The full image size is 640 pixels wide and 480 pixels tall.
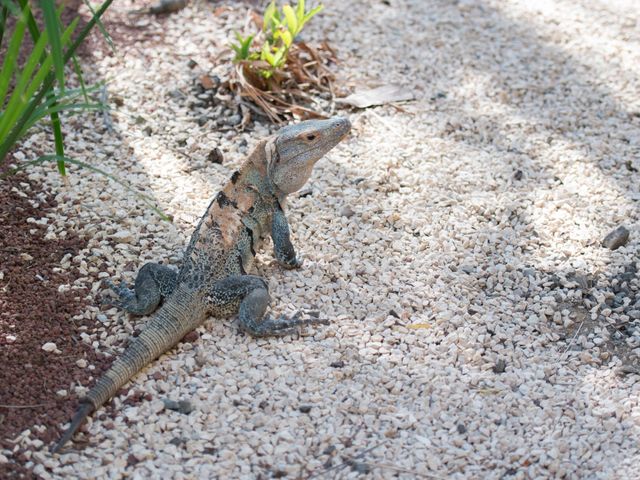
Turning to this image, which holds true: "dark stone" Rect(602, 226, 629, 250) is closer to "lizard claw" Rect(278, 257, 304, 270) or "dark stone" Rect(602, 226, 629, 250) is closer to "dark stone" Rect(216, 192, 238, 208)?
"lizard claw" Rect(278, 257, 304, 270)

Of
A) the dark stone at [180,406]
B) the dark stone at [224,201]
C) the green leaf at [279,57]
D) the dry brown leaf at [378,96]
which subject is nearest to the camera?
the dark stone at [180,406]

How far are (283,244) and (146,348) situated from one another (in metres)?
1.12

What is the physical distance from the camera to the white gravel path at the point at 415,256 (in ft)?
12.9

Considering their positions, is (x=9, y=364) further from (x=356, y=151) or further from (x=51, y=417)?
(x=356, y=151)

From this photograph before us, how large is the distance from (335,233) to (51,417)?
7.09ft

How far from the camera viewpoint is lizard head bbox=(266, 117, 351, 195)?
16.3 ft

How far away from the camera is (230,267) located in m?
4.71

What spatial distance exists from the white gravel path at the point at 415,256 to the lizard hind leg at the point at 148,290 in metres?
0.11

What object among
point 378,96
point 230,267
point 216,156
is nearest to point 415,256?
point 230,267

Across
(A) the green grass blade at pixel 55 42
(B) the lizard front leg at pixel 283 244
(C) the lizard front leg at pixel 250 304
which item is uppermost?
(A) the green grass blade at pixel 55 42

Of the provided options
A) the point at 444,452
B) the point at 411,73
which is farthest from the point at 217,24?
the point at 444,452

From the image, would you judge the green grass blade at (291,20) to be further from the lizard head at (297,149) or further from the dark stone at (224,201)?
the dark stone at (224,201)

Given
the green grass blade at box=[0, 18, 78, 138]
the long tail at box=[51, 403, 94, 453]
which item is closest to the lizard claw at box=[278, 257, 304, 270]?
the long tail at box=[51, 403, 94, 453]

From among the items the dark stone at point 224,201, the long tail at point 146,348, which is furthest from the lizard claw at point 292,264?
the long tail at point 146,348
